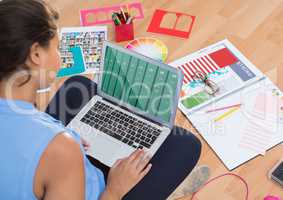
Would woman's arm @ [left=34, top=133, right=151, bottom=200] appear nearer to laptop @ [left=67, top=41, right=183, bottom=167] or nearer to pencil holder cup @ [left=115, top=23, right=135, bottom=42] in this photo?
laptop @ [left=67, top=41, right=183, bottom=167]

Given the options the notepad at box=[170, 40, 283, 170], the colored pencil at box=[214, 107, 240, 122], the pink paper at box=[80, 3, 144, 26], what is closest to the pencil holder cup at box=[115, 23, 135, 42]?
the pink paper at box=[80, 3, 144, 26]

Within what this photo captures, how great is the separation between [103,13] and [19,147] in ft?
3.84

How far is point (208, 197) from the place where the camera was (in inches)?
54.0

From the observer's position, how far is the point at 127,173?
1222 mm

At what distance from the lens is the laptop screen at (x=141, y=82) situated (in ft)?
4.25

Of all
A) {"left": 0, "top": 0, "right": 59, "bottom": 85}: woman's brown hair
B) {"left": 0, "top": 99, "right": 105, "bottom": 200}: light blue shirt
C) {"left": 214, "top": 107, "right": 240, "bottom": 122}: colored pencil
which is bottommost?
{"left": 214, "top": 107, "right": 240, "bottom": 122}: colored pencil

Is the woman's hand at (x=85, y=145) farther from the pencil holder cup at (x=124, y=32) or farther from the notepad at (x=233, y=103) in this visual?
the pencil holder cup at (x=124, y=32)

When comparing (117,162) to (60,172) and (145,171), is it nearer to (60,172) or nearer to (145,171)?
(145,171)

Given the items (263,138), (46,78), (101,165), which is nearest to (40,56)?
(46,78)

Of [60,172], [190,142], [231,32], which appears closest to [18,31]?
[60,172]

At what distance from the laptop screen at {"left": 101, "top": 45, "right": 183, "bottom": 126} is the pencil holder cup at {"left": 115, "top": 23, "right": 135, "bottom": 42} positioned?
1.40ft

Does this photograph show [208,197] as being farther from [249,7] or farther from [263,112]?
[249,7]

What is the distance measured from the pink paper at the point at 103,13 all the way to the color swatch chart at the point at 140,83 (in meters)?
0.57

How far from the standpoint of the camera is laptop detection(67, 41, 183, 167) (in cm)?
131
